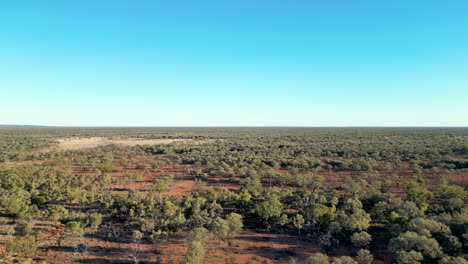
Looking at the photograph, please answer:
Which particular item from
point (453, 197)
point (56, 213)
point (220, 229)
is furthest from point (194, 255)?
point (453, 197)

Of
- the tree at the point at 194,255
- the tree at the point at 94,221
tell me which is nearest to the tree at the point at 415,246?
the tree at the point at 194,255

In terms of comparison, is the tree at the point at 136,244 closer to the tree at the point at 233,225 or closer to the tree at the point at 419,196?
the tree at the point at 233,225

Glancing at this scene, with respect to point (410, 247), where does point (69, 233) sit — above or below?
below

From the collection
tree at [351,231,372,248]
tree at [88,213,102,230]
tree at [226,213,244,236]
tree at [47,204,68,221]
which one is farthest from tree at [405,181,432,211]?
tree at [47,204,68,221]

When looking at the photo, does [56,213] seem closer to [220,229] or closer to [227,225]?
[220,229]

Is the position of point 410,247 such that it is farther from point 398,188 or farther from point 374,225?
point 398,188

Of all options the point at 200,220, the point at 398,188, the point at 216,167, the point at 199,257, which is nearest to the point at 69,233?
the point at 200,220

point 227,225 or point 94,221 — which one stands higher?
point 227,225

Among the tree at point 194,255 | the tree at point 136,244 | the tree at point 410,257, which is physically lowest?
the tree at point 136,244

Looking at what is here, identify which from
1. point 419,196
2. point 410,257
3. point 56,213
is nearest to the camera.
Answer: point 410,257

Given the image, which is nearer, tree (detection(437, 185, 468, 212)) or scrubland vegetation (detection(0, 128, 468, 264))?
scrubland vegetation (detection(0, 128, 468, 264))

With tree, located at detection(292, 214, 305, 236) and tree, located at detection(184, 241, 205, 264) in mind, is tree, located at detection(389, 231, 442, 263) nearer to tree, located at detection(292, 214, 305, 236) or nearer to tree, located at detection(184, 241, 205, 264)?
tree, located at detection(292, 214, 305, 236)
